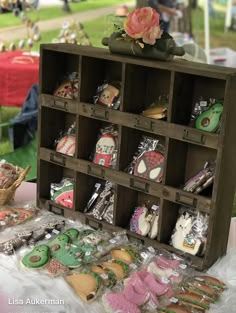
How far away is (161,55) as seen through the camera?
4.35 feet

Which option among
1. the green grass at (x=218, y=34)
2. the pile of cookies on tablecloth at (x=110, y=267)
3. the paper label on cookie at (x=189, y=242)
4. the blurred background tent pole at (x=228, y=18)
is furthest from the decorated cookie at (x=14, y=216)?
the blurred background tent pole at (x=228, y=18)

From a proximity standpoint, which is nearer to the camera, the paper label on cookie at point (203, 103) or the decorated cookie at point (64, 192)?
the paper label on cookie at point (203, 103)

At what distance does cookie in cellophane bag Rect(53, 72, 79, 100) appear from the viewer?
59.5 inches

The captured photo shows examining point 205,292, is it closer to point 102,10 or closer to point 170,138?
point 170,138

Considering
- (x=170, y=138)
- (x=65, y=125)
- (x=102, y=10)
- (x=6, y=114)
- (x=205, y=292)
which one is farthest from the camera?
(x=102, y=10)

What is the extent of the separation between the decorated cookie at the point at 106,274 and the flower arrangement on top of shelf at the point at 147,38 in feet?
1.81

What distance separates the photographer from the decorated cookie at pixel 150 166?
4.53 ft

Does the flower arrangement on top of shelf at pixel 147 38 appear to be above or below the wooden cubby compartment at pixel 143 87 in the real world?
above

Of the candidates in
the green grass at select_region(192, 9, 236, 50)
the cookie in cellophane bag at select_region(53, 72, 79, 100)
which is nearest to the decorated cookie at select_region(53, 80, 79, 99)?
the cookie in cellophane bag at select_region(53, 72, 79, 100)

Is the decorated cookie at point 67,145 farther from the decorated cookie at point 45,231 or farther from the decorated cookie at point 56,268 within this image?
the decorated cookie at point 56,268

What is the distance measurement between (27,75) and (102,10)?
452 cm

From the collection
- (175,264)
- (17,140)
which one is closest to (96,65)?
(175,264)

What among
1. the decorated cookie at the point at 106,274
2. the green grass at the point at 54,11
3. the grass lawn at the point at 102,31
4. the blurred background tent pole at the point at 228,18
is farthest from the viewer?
the blurred background tent pole at the point at 228,18

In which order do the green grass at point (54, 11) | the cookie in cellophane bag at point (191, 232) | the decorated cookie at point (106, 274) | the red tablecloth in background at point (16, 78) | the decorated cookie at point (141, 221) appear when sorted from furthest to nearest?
the green grass at point (54, 11) < the red tablecloth in background at point (16, 78) < the decorated cookie at point (141, 221) < the cookie in cellophane bag at point (191, 232) < the decorated cookie at point (106, 274)
